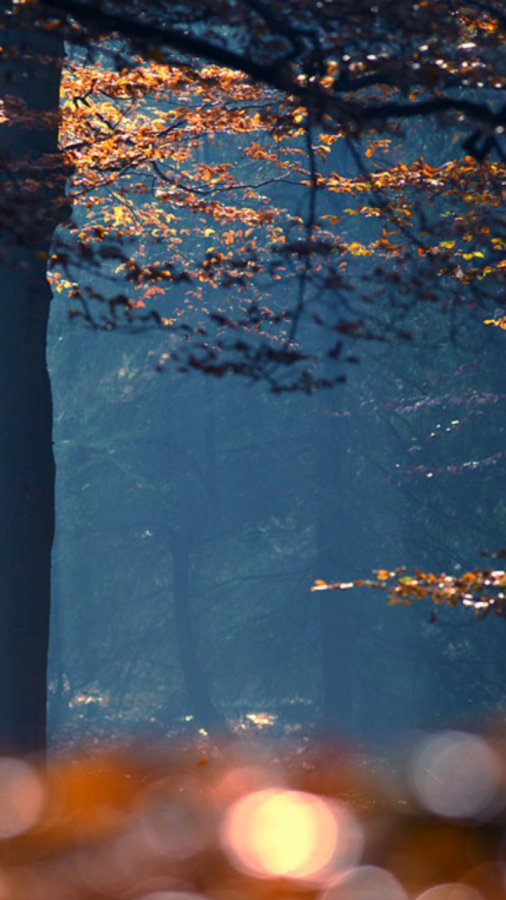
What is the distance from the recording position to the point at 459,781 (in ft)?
12.8

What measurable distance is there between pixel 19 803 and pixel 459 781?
1.42m

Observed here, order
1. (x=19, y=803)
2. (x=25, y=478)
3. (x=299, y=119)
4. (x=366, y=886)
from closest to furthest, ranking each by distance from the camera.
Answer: (x=366, y=886) < (x=19, y=803) < (x=299, y=119) < (x=25, y=478)

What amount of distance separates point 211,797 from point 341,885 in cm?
97

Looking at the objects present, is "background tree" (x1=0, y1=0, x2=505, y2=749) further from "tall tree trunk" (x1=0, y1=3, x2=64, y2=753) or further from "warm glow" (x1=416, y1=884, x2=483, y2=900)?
"warm glow" (x1=416, y1=884, x2=483, y2=900)

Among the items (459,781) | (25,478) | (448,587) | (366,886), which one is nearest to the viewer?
(366,886)

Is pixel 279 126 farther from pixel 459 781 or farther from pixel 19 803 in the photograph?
pixel 19 803

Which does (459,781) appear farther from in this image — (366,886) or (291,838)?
(366,886)

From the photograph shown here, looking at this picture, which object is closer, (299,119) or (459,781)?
(459,781)

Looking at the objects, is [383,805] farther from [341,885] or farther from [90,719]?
[90,719]

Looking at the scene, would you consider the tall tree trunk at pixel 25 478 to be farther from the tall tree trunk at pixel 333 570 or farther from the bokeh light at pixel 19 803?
the tall tree trunk at pixel 333 570

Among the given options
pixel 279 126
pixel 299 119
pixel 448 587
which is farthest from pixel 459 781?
pixel 279 126

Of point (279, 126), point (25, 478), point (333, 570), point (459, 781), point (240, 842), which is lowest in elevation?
point (333, 570)

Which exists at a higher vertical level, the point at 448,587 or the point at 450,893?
the point at 450,893

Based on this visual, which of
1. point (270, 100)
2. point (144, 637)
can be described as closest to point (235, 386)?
point (144, 637)
